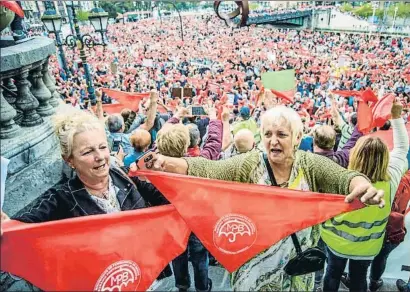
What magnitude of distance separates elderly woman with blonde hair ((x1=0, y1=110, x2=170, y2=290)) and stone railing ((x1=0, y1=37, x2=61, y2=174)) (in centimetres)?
111

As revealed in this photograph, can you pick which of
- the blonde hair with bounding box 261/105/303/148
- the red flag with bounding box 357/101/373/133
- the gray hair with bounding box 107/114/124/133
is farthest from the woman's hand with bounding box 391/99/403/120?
the gray hair with bounding box 107/114/124/133

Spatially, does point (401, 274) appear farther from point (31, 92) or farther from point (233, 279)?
point (31, 92)

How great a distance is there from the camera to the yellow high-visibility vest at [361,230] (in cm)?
248

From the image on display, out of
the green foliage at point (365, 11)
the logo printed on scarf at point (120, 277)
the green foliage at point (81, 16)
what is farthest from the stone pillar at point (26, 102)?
the green foliage at point (365, 11)

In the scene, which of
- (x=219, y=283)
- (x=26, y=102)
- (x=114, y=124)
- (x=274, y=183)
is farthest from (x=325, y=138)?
(x=26, y=102)

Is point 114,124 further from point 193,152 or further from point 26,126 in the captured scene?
point 193,152

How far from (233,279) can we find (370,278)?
5.20ft

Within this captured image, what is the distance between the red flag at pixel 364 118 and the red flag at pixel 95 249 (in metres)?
2.82

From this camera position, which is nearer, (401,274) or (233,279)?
(233,279)

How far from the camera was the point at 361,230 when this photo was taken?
2.53 meters

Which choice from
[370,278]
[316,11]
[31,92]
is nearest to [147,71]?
[31,92]

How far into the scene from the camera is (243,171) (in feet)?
7.07

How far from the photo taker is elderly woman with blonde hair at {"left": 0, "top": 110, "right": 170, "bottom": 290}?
6.52 ft

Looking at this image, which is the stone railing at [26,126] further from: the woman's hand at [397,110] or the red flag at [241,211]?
the woman's hand at [397,110]
